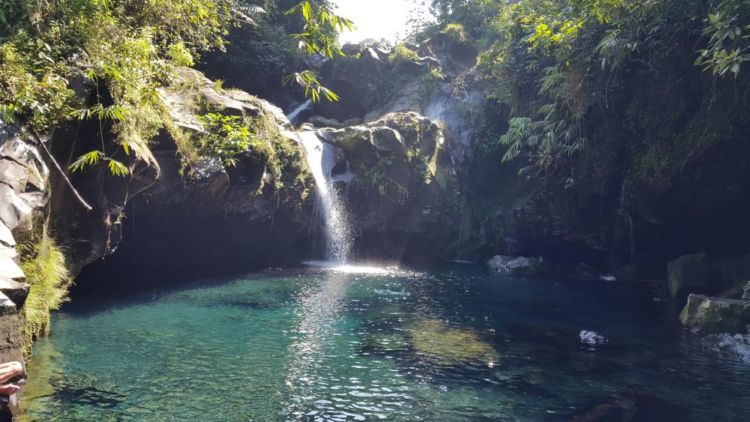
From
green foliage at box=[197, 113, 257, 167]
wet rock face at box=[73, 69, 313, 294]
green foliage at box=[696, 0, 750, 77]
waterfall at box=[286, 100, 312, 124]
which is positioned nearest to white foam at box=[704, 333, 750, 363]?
green foliage at box=[696, 0, 750, 77]

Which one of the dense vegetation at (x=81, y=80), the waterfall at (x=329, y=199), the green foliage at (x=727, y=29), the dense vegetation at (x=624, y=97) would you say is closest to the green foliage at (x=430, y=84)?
the dense vegetation at (x=624, y=97)

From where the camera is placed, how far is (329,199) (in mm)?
26594

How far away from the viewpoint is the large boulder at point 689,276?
20.7 m

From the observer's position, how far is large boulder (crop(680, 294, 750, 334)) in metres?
14.1

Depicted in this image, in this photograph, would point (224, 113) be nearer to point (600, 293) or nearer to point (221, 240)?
point (221, 240)

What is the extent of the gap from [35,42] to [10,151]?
2.85 metres

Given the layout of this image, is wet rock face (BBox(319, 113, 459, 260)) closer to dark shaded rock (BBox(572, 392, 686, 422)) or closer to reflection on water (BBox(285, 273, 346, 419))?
reflection on water (BBox(285, 273, 346, 419))

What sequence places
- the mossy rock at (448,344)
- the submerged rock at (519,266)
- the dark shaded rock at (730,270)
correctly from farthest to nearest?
the submerged rock at (519,266), the dark shaded rock at (730,270), the mossy rock at (448,344)

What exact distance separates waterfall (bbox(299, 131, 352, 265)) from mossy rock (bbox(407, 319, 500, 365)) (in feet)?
41.4

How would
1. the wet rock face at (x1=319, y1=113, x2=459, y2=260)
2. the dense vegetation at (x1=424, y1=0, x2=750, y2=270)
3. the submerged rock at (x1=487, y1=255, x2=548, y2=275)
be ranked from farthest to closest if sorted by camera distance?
1. the wet rock face at (x1=319, y1=113, x2=459, y2=260)
2. the submerged rock at (x1=487, y1=255, x2=548, y2=275)
3. the dense vegetation at (x1=424, y1=0, x2=750, y2=270)

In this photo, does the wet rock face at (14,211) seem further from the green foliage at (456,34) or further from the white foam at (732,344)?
the green foliage at (456,34)

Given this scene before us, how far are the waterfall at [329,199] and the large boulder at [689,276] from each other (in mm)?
15454

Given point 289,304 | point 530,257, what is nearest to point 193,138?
point 289,304

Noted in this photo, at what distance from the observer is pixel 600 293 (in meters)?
21.8
